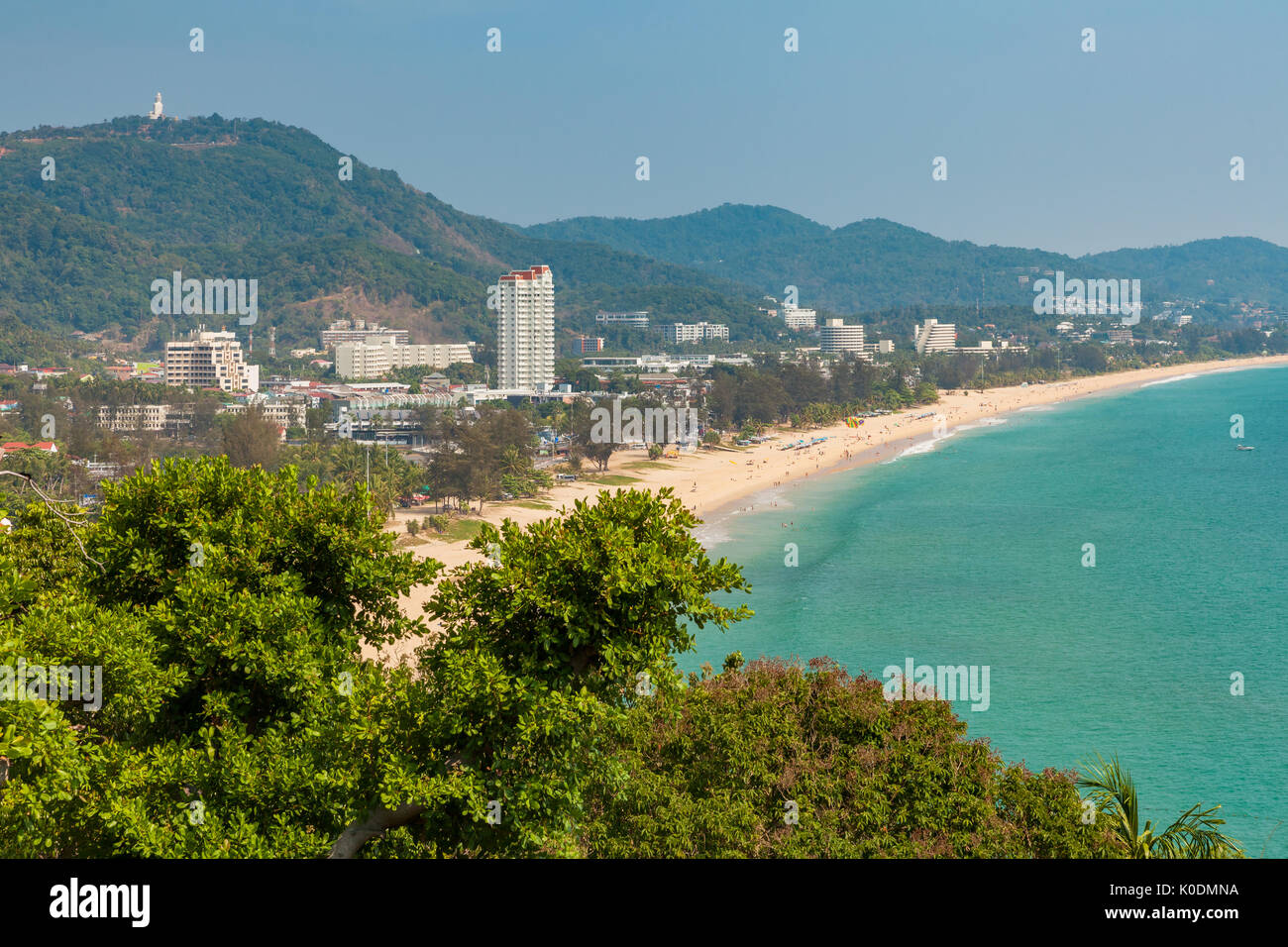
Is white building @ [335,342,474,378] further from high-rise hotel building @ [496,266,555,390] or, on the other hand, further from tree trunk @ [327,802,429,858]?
tree trunk @ [327,802,429,858]

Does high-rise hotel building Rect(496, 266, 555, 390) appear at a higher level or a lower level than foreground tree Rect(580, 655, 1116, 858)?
higher

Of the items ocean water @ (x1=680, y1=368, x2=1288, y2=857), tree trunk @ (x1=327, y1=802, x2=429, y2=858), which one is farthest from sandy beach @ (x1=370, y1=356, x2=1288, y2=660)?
tree trunk @ (x1=327, y1=802, x2=429, y2=858)

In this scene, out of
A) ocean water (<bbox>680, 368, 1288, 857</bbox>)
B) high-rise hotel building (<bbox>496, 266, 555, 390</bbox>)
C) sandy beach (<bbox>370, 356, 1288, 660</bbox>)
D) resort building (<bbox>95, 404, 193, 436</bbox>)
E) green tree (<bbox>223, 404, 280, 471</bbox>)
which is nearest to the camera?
ocean water (<bbox>680, 368, 1288, 857</bbox>)

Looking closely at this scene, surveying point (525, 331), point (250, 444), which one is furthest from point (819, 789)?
point (525, 331)

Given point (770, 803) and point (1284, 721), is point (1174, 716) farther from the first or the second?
point (770, 803)

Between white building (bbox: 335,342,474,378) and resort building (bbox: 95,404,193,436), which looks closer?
resort building (bbox: 95,404,193,436)

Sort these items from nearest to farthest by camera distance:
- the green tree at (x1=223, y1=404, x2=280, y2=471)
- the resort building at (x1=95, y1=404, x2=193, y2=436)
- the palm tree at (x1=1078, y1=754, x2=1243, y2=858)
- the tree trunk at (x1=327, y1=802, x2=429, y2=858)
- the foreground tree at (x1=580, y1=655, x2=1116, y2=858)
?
the tree trunk at (x1=327, y1=802, x2=429, y2=858) → the palm tree at (x1=1078, y1=754, x2=1243, y2=858) → the foreground tree at (x1=580, y1=655, x2=1116, y2=858) → the green tree at (x1=223, y1=404, x2=280, y2=471) → the resort building at (x1=95, y1=404, x2=193, y2=436)

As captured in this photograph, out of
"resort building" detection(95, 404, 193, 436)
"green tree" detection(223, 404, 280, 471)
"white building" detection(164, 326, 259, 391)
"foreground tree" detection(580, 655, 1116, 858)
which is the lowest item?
"foreground tree" detection(580, 655, 1116, 858)
